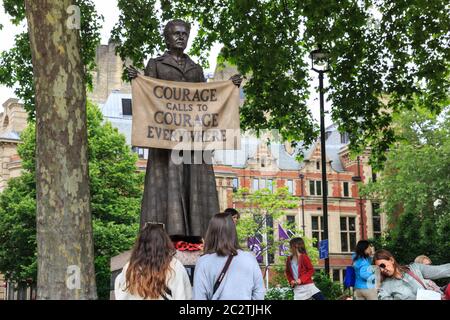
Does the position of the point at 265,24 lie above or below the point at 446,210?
above

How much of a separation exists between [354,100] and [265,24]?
3.06 m

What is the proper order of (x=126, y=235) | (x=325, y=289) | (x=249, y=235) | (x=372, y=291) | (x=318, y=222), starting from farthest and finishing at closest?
(x=318, y=222)
(x=249, y=235)
(x=126, y=235)
(x=325, y=289)
(x=372, y=291)

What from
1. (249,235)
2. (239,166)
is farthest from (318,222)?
(249,235)

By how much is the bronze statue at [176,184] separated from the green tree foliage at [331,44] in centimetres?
784

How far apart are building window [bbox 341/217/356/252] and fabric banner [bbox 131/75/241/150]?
158 ft

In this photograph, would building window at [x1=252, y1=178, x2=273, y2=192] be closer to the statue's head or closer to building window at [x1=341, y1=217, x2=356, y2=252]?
building window at [x1=341, y1=217, x2=356, y2=252]

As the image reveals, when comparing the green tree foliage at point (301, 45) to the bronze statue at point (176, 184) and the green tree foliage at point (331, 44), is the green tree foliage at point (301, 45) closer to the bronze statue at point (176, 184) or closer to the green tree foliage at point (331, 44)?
the green tree foliage at point (331, 44)

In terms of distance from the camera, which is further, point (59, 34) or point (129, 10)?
point (129, 10)

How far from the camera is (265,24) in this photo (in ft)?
51.5

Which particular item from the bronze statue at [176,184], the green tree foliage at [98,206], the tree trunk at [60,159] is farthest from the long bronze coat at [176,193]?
the green tree foliage at [98,206]

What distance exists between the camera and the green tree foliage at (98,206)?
32250 millimetres

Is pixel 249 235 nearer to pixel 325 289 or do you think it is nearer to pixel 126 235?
pixel 126 235

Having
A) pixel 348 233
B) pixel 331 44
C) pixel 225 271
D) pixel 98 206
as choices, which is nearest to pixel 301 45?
pixel 331 44

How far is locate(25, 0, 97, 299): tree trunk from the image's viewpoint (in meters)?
6.91
